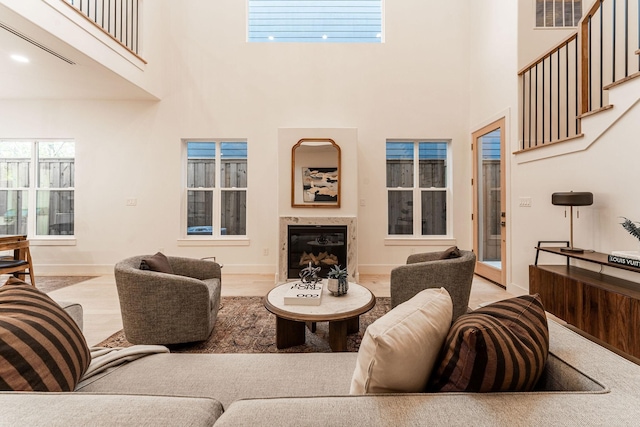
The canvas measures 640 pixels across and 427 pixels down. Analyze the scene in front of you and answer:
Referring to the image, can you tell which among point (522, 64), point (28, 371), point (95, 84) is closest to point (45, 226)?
point (95, 84)

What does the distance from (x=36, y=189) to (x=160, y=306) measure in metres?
4.68

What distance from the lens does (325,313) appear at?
2.08 m

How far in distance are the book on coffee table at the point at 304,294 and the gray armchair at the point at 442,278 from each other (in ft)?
2.45

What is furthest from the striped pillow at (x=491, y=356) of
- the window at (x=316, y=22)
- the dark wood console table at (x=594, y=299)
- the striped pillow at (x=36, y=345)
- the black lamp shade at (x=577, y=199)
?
the window at (x=316, y=22)

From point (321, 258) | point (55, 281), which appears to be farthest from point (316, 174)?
point (55, 281)

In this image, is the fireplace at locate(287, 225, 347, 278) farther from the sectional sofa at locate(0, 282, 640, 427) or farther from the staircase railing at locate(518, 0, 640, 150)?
the sectional sofa at locate(0, 282, 640, 427)

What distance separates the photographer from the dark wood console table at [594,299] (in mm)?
2021

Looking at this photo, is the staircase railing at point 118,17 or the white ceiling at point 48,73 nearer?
the white ceiling at point 48,73

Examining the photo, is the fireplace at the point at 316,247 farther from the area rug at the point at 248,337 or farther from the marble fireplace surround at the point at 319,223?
the area rug at the point at 248,337

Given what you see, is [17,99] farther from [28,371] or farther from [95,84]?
→ [28,371]

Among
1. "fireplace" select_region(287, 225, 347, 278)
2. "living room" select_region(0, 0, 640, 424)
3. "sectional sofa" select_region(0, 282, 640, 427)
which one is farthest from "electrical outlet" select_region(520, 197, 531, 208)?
"sectional sofa" select_region(0, 282, 640, 427)

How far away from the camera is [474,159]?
4852 mm

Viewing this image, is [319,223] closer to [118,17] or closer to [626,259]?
[626,259]

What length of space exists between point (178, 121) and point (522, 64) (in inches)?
197
